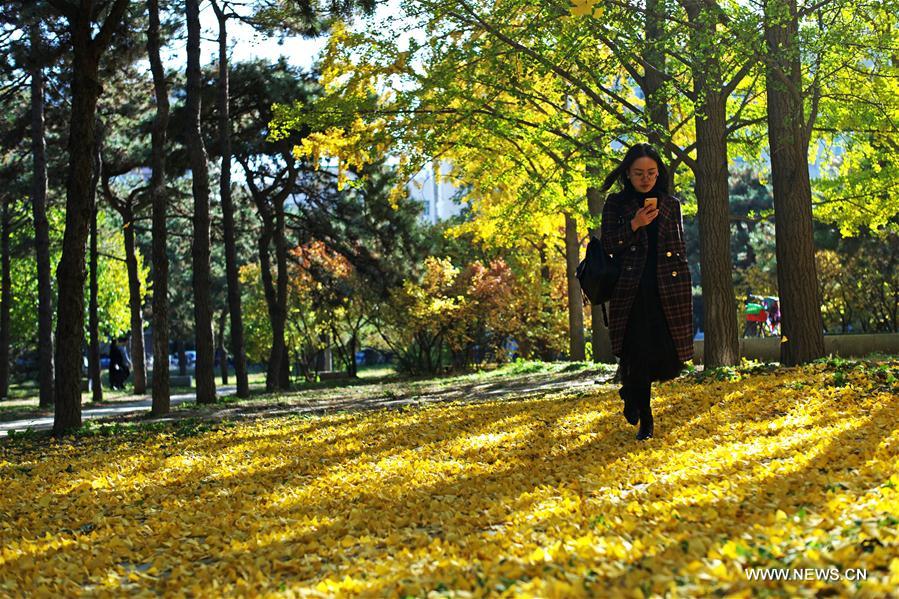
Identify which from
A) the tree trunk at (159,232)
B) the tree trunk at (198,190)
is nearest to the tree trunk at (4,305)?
the tree trunk at (198,190)

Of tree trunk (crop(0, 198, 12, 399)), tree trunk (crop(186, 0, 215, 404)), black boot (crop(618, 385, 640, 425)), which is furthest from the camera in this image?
tree trunk (crop(0, 198, 12, 399))

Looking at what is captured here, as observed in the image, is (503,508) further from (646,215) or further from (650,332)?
(646,215)

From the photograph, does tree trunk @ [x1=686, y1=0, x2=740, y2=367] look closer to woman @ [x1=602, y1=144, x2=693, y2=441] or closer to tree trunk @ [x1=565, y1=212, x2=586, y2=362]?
woman @ [x1=602, y1=144, x2=693, y2=441]

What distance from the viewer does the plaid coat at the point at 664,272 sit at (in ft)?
21.8

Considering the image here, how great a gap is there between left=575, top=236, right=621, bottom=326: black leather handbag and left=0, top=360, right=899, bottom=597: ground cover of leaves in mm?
1138

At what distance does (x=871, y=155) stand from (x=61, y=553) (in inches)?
643

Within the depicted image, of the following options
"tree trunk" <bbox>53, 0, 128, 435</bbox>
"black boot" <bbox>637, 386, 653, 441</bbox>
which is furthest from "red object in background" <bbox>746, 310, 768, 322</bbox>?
"black boot" <bbox>637, 386, 653, 441</bbox>

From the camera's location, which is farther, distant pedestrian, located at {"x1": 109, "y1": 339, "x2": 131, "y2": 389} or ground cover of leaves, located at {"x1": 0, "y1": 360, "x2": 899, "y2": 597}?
distant pedestrian, located at {"x1": 109, "y1": 339, "x2": 131, "y2": 389}

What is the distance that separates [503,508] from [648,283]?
2.34m

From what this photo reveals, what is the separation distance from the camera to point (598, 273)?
21.7 ft

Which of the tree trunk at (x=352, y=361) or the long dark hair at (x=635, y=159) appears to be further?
the tree trunk at (x=352, y=361)

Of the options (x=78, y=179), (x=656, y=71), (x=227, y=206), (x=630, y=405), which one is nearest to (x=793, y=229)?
(x=656, y=71)

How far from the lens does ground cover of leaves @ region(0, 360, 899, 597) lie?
354 cm

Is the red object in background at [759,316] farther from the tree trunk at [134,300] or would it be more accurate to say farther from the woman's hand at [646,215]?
the woman's hand at [646,215]
